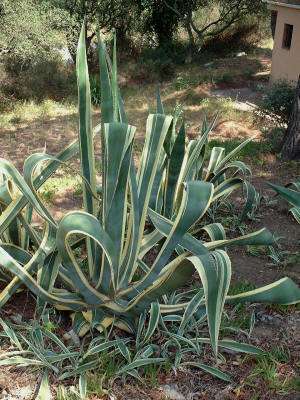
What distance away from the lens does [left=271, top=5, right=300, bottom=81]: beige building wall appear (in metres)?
11.2

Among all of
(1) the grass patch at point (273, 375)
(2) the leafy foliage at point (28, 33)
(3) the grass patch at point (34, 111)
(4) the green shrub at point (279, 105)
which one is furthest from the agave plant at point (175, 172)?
(2) the leafy foliage at point (28, 33)

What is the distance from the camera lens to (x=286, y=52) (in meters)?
11.5

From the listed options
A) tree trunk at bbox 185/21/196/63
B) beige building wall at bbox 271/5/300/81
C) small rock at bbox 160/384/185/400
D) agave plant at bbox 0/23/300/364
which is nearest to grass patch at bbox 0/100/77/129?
beige building wall at bbox 271/5/300/81

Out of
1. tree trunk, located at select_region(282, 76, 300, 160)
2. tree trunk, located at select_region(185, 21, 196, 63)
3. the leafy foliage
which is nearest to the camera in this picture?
tree trunk, located at select_region(282, 76, 300, 160)

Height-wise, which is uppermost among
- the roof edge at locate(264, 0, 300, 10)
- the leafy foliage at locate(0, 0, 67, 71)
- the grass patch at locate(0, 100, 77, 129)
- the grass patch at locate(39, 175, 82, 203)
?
the roof edge at locate(264, 0, 300, 10)

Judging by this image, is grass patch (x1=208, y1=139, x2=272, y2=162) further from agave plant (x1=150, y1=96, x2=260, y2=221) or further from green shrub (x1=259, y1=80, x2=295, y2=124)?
agave plant (x1=150, y1=96, x2=260, y2=221)

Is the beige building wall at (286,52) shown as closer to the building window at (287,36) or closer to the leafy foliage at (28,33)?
the building window at (287,36)

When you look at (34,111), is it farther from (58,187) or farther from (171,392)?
(171,392)

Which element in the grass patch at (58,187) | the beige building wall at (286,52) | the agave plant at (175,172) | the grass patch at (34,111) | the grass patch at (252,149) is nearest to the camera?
the agave plant at (175,172)

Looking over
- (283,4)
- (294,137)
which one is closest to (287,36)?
(283,4)

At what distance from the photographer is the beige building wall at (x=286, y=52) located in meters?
11.2

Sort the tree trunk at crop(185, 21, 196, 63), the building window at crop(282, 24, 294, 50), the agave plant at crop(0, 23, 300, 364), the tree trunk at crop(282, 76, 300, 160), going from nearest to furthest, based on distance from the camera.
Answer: the agave plant at crop(0, 23, 300, 364), the tree trunk at crop(282, 76, 300, 160), the building window at crop(282, 24, 294, 50), the tree trunk at crop(185, 21, 196, 63)

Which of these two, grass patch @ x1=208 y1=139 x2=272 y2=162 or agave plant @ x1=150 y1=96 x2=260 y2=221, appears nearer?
agave plant @ x1=150 y1=96 x2=260 y2=221

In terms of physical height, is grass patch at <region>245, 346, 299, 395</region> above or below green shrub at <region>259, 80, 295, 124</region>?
below
